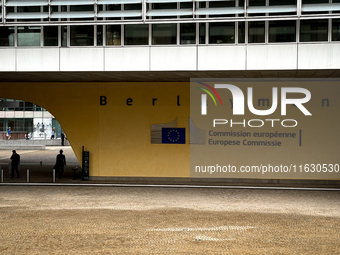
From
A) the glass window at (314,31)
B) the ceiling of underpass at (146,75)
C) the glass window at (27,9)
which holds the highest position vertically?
the glass window at (27,9)

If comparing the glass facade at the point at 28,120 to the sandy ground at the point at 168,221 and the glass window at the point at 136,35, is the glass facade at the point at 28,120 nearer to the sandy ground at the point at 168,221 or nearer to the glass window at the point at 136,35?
the sandy ground at the point at 168,221

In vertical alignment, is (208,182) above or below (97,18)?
below

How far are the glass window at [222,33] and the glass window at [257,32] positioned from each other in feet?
1.93

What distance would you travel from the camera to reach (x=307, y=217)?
1134 cm

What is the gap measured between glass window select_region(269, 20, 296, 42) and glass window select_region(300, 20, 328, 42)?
301 mm

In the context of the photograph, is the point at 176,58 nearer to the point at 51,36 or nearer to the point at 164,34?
the point at 164,34

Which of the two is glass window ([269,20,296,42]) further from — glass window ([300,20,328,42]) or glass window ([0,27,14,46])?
glass window ([0,27,14,46])

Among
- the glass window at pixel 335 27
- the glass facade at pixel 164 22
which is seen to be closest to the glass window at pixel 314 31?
the glass facade at pixel 164 22

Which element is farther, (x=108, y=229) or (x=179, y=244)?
(x=108, y=229)

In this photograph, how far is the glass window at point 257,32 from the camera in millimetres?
14398

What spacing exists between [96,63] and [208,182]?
283 inches

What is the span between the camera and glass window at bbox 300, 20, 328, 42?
45.9ft

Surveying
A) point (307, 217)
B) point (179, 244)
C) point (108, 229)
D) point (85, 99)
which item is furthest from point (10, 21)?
point (307, 217)

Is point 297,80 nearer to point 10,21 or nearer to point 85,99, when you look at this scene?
point 85,99
